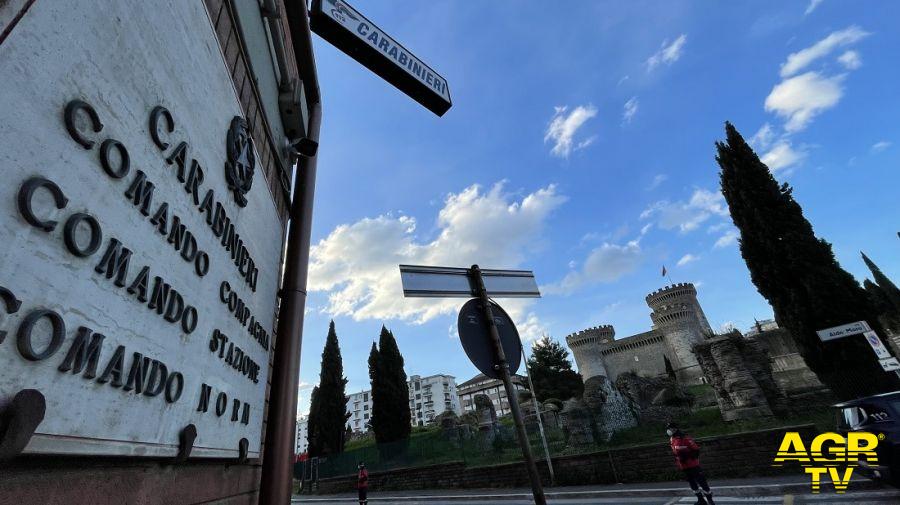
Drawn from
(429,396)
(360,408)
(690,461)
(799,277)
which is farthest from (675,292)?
(360,408)

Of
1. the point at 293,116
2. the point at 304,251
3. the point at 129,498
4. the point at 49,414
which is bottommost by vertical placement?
the point at 129,498

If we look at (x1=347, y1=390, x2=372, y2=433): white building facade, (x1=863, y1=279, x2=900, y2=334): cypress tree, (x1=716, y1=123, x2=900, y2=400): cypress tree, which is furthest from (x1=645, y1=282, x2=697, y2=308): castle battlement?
(x1=347, y1=390, x2=372, y2=433): white building facade

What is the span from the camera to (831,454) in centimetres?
814

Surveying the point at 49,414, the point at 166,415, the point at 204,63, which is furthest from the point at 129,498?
the point at 204,63

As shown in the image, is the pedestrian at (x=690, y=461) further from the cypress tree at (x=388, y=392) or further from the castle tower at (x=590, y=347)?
the castle tower at (x=590, y=347)

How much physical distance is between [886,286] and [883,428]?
48846 mm

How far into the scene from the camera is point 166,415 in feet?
4.87

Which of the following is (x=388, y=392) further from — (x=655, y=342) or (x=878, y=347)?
(x=655, y=342)

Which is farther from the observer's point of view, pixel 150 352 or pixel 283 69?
pixel 283 69

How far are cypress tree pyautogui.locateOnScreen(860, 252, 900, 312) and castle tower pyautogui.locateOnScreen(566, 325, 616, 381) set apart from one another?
25.5 metres

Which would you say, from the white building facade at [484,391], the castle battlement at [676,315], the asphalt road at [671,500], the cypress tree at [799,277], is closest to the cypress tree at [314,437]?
the asphalt road at [671,500]

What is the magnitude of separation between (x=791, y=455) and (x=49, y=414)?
42.9 feet

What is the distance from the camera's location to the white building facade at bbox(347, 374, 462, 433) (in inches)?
3812

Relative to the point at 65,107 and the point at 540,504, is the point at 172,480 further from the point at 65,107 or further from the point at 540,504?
the point at 540,504
